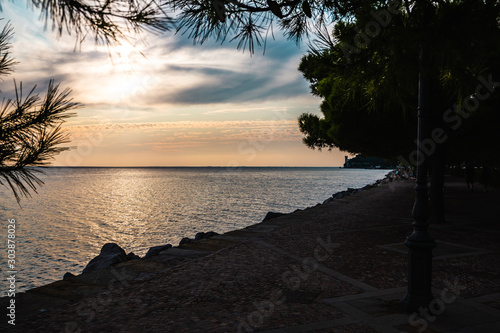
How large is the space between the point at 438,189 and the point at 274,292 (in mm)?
8952

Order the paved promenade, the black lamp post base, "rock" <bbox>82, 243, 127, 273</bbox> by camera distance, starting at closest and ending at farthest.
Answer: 1. the paved promenade
2. the black lamp post base
3. "rock" <bbox>82, 243, 127, 273</bbox>

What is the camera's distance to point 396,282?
5.89 metres

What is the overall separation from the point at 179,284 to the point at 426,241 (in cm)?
360

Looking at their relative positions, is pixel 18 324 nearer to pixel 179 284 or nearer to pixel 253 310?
pixel 179 284

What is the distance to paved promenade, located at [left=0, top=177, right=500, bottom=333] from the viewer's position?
4.29 metres

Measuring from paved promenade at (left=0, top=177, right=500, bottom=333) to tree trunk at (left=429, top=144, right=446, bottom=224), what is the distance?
2738 mm

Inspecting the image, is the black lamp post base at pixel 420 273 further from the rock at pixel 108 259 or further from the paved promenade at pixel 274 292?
the rock at pixel 108 259

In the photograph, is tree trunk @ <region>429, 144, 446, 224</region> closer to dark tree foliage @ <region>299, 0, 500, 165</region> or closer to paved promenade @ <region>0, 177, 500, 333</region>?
dark tree foliage @ <region>299, 0, 500, 165</region>

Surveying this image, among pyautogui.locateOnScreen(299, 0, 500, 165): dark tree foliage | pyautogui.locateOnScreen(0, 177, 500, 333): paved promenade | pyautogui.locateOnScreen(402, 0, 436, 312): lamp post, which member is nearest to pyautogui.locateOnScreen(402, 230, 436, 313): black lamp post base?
pyautogui.locateOnScreen(402, 0, 436, 312): lamp post

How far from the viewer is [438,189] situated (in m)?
12.2

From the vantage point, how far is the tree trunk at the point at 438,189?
1210 cm

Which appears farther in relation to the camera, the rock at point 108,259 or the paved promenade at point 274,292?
the rock at point 108,259

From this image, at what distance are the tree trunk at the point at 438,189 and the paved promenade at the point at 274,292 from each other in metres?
2.74

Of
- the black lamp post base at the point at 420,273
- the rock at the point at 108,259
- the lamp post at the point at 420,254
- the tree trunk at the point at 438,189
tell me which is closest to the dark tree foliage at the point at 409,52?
the lamp post at the point at 420,254
